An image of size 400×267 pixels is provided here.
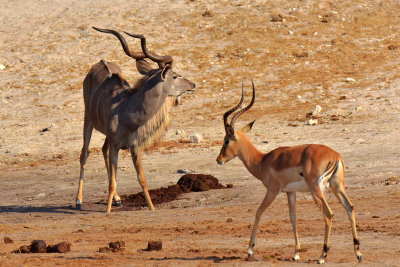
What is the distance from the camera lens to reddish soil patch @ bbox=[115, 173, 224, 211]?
12.2 meters

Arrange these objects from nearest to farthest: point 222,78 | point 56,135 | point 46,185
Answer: point 46,185
point 56,135
point 222,78

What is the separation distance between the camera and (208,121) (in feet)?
61.5

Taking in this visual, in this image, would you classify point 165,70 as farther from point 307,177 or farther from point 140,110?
point 307,177

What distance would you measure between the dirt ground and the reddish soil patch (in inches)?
12.8

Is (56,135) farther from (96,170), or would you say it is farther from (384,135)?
(384,135)

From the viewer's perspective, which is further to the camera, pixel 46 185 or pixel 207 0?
pixel 207 0

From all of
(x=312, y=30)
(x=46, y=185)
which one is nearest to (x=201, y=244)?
(x=46, y=185)

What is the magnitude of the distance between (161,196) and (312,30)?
13293 mm

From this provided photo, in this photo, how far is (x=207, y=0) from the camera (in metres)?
26.9

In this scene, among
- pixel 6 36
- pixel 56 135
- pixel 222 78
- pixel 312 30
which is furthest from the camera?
pixel 6 36

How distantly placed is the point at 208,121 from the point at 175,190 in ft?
21.2

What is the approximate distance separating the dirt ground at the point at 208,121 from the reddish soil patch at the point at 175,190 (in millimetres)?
324

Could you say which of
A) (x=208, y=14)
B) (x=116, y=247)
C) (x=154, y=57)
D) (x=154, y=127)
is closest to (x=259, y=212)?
(x=116, y=247)

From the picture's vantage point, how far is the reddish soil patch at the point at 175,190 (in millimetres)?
12164
